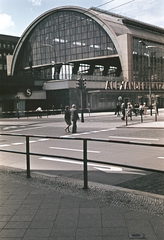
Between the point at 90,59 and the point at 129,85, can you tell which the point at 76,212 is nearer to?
the point at 129,85

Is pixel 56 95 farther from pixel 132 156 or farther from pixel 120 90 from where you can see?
pixel 132 156

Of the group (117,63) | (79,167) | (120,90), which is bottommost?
(79,167)

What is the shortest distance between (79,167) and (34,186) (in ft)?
8.18

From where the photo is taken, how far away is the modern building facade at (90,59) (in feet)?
173

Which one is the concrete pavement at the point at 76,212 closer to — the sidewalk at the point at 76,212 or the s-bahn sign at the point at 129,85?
the sidewalk at the point at 76,212

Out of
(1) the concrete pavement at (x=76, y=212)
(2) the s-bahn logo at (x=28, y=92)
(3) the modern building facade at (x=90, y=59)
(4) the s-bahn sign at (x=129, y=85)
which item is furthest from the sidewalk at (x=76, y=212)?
(4) the s-bahn sign at (x=129, y=85)

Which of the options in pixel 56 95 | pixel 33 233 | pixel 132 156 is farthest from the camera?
pixel 56 95

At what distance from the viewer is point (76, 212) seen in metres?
3.79

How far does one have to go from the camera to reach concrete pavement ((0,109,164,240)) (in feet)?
10.3

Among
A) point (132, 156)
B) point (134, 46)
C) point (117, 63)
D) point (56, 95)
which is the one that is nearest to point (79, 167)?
point (132, 156)

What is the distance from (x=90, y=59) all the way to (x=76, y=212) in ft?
210

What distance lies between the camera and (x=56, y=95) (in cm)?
5312

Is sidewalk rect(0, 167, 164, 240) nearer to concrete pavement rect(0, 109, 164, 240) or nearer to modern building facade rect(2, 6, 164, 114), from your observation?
concrete pavement rect(0, 109, 164, 240)

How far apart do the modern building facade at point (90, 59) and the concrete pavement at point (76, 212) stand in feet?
146
